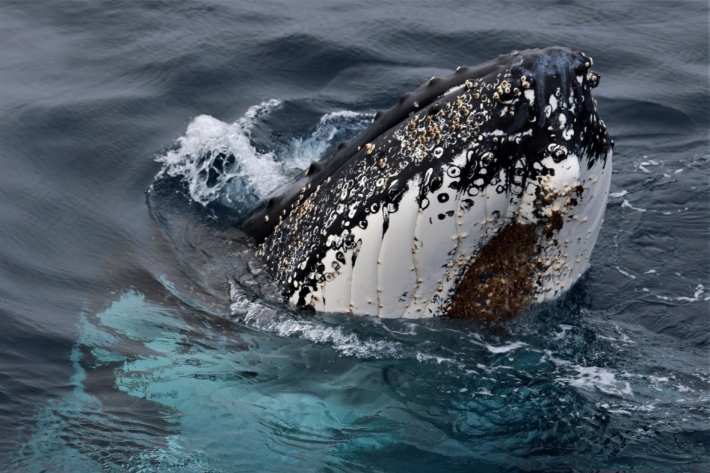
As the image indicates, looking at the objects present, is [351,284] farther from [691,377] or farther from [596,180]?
[691,377]

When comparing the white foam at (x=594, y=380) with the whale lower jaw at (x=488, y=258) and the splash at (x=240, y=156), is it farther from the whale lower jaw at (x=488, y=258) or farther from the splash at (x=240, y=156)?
the splash at (x=240, y=156)

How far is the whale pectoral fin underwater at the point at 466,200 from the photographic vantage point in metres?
6.18

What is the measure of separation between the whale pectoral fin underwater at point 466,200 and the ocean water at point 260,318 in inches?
13.2

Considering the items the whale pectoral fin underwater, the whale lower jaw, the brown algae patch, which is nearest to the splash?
the whale pectoral fin underwater

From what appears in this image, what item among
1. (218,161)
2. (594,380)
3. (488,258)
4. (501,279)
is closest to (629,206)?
(594,380)

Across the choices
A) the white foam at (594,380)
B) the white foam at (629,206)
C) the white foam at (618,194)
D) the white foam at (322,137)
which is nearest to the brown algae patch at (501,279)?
the white foam at (594,380)

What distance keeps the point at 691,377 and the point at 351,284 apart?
9.15ft

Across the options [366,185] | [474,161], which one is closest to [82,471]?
[366,185]

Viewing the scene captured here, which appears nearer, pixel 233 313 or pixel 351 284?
pixel 351 284

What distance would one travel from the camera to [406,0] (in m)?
18.2

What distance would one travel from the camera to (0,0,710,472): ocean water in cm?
655

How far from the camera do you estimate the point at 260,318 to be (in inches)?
300

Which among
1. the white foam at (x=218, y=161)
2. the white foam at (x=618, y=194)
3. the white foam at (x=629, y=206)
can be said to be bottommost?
the white foam at (x=629, y=206)

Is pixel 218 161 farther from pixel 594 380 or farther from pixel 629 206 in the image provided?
pixel 594 380
